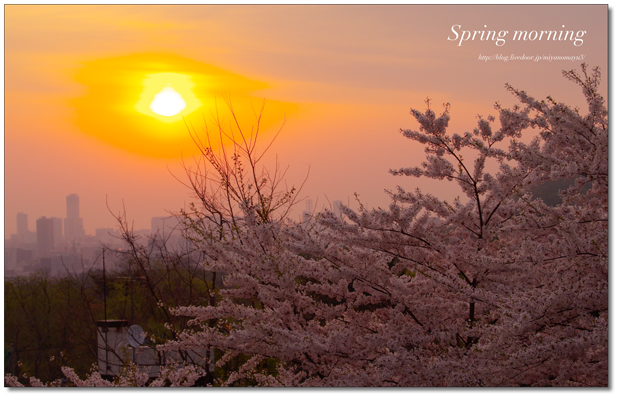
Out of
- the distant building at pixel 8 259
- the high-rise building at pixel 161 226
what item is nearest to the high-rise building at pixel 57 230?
the distant building at pixel 8 259

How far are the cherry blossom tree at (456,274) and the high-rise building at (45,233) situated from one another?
6.30 metres

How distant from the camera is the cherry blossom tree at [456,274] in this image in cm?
275

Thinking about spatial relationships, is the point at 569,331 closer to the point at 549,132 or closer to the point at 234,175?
the point at 549,132

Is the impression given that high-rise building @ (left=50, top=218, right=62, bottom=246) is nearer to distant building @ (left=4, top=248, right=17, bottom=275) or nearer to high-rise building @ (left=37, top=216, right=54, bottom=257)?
high-rise building @ (left=37, top=216, right=54, bottom=257)

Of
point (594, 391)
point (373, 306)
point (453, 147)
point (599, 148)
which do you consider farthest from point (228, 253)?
point (594, 391)

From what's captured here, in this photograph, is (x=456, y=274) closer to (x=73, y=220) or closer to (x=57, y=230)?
(x=73, y=220)

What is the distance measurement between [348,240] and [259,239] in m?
0.65

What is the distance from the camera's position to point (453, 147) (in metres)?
3.29

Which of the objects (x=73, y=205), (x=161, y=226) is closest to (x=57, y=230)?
(x=73, y=205)

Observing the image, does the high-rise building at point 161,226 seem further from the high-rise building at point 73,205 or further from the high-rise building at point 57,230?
the high-rise building at point 57,230

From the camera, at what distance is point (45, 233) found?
8.77 meters

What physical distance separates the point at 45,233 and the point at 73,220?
4.39ft

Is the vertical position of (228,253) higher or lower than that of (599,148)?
lower

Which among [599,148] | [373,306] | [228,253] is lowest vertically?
[373,306]
